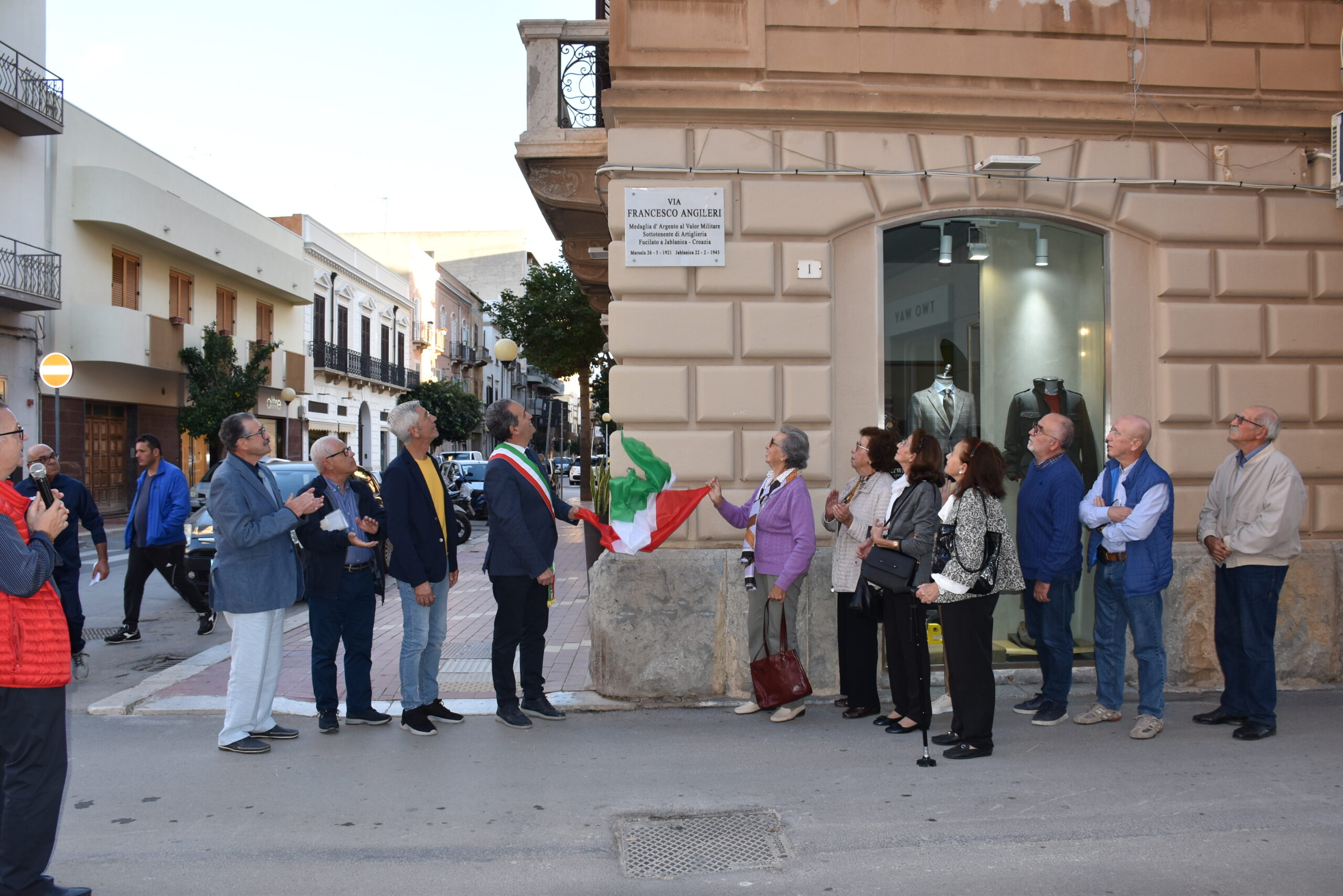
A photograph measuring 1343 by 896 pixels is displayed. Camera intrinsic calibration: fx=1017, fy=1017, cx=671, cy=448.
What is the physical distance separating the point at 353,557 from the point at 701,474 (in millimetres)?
2310

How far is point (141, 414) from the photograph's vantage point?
27.4m

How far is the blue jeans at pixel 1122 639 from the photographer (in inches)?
231

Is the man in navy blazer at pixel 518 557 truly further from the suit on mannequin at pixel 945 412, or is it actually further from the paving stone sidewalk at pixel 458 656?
the suit on mannequin at pixel 945 412

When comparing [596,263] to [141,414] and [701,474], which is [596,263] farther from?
[141,414]

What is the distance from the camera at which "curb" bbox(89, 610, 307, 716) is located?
6.51 m

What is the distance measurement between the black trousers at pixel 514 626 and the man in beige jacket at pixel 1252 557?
13.2 feet

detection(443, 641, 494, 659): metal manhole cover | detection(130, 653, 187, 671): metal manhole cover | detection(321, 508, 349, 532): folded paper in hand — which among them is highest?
detection(321, 508, 349, 532): folded paper in hand

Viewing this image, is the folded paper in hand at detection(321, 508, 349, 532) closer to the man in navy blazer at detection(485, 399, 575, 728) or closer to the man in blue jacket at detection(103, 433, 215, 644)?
the man in navy blazer at detection(485, 399, 575, 728)

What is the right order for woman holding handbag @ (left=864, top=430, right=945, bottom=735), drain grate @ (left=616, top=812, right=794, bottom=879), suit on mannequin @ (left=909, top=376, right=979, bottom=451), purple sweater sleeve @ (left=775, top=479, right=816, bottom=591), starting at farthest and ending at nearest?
suit on mannequin @ (left=909, top=376, right=979, bottom=451)
purple sweater sleeve @ (left=775, top=479, right=816, bottom=591)
woman holding handbag @ (left=864, top=430, right=945, bottom=735)
drain grate @ (left=616, top=812, right=794, bottom=879)

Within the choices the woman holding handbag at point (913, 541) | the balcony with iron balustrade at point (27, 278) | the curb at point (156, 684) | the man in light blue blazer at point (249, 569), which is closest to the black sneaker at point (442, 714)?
the man in light blue blazer at point (249, 569)

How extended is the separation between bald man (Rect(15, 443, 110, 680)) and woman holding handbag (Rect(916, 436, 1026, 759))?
5895 mm

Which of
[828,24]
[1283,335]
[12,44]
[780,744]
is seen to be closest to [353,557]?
[780,744]

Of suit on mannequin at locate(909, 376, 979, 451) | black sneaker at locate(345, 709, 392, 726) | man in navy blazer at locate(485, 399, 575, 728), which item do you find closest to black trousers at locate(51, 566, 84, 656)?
black sneaker at locate(345, 709, 392, 726)

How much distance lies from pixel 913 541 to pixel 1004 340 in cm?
286
